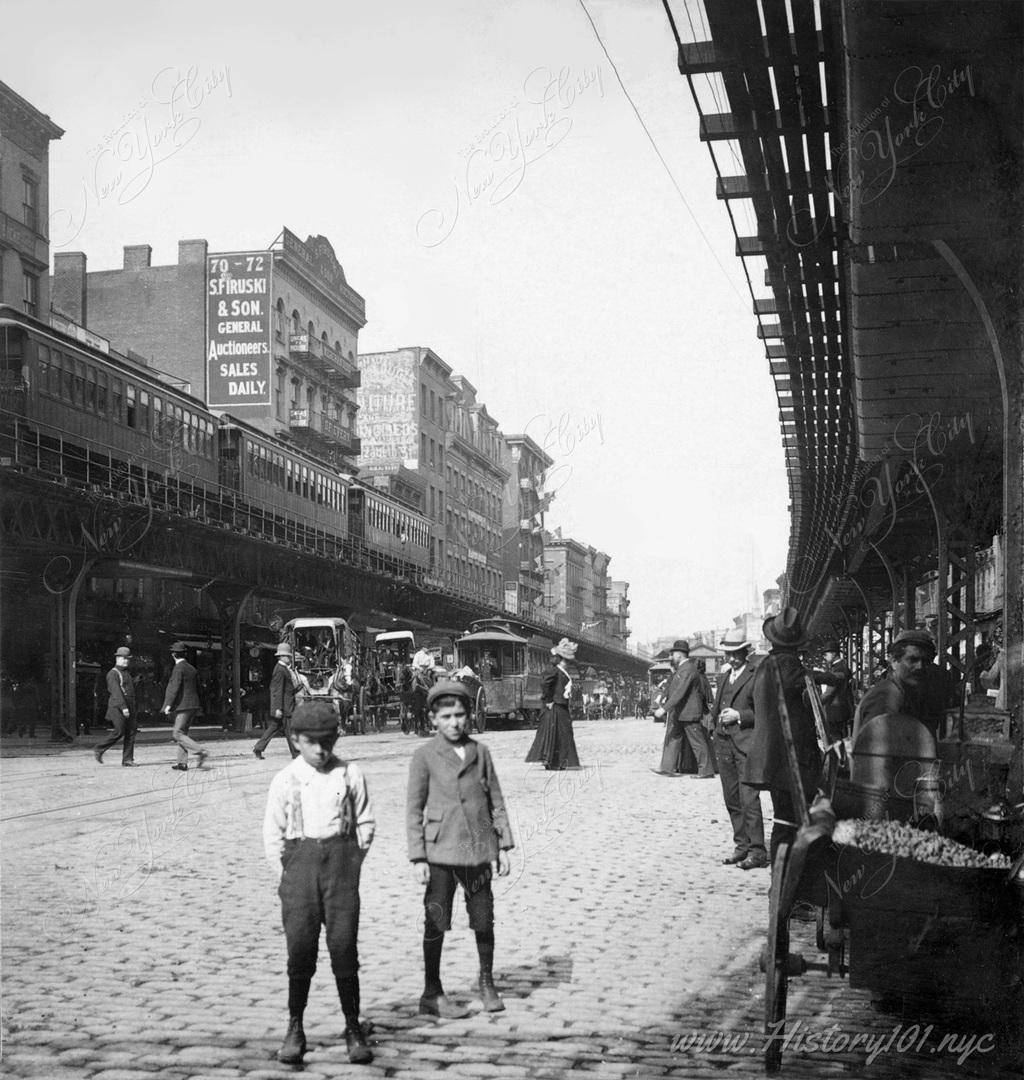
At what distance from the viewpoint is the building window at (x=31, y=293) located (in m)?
41.4

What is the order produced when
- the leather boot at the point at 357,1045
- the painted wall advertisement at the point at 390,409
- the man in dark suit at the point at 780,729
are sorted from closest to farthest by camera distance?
1. the leather boot at the point at 357,1045
2. the man in dark suit at the point at 780,729
3. the painted wall advertisement at the point at 390,409

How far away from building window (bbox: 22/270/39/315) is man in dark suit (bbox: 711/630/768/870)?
36.0 m

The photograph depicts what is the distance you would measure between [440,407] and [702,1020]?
8013 cm

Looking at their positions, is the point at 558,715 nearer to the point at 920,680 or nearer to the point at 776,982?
the point at 920,680

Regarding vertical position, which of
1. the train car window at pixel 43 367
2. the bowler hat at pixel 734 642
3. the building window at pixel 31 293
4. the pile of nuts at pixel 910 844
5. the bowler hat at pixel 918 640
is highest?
the building window at pixel 31 293

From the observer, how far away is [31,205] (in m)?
40.8

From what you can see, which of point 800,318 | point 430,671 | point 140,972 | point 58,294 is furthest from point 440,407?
point 140,972

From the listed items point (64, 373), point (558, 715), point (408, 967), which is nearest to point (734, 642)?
point (408, 967)

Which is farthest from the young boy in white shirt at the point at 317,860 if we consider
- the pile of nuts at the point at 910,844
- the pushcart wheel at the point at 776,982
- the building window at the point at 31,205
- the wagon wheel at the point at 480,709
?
the building window at the point at 31,205

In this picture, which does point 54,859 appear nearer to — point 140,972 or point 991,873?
point 140,972

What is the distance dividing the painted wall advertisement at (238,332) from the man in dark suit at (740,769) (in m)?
50.8

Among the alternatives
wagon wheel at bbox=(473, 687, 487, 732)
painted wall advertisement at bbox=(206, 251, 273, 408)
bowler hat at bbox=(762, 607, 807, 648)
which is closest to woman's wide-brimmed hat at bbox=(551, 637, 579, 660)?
bowler hat at bbox=(762, 607, 807, 648)

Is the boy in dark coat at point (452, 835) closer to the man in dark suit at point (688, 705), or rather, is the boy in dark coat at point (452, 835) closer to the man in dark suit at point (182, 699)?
the man in dark suit at point (688, 705)

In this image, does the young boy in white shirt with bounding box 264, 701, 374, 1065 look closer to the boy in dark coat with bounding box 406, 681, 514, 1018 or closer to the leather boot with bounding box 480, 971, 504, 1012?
the boy in dark coat with bounding box 406, 681, 514, 1018
